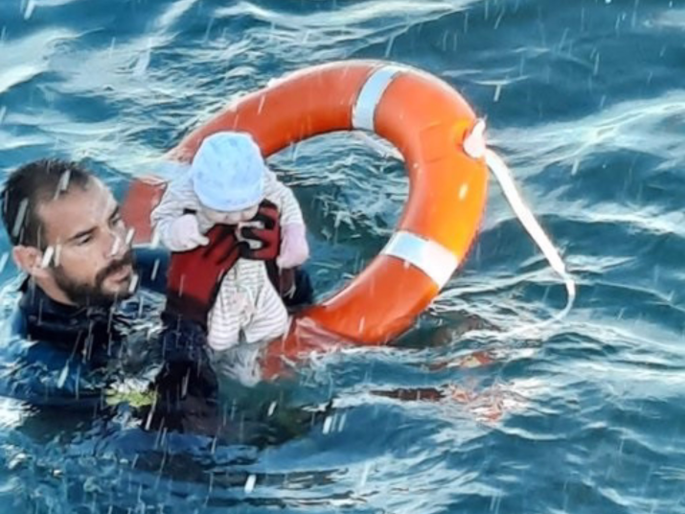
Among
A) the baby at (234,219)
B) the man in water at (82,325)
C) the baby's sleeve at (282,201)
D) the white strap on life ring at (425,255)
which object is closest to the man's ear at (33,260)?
the man in water at (82,325)

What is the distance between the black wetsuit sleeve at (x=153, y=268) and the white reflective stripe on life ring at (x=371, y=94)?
3.17 ft

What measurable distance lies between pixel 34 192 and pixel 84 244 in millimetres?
222

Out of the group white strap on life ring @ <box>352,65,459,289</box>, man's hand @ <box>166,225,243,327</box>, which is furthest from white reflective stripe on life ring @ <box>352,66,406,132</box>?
man's hand @ <box>166,225,243,327</box>

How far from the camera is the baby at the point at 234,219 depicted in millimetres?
5543

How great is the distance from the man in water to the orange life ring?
0.39 m

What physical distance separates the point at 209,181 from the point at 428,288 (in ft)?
3.15

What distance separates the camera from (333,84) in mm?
6660

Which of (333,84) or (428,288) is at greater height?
(333,84)

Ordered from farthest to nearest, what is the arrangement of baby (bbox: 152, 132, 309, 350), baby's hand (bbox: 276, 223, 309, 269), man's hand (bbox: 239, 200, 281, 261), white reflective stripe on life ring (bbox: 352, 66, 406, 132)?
white reflective stripe on life ring (bbox: 352, 66, 406, 132) → baby's hand (bbox: 276, 223, 309, 269) → man's hand (bbox: 239, 200, 281, 261) → baby (bbox: 152, 132, 309, 350)

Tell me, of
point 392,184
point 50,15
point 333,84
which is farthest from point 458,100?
point 50,15

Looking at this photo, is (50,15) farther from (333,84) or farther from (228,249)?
(228,249)

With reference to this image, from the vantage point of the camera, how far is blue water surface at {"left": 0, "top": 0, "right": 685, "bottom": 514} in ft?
18.5

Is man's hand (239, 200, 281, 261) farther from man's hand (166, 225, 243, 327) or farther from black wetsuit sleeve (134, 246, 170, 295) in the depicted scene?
black wetsuit sleeve (134, 246, 170, 295)

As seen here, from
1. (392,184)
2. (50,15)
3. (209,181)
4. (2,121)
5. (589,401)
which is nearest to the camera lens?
(209,181)
